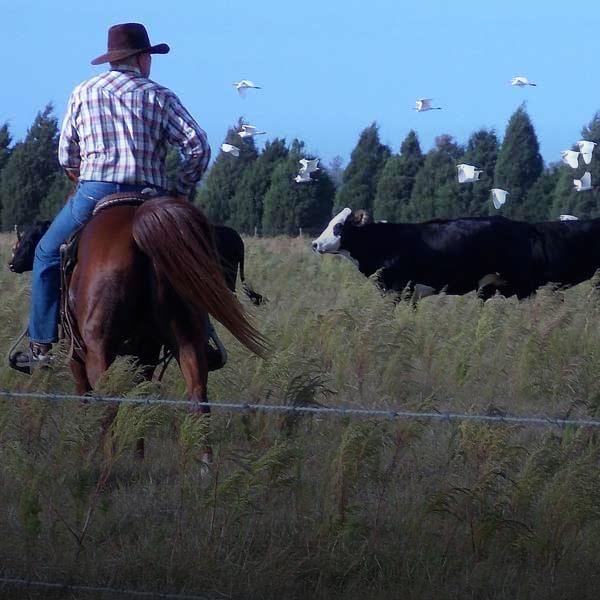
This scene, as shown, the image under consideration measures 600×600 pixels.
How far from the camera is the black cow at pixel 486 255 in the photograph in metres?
15.9

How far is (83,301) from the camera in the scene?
6.20 m

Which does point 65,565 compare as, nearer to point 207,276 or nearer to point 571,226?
point 207,276

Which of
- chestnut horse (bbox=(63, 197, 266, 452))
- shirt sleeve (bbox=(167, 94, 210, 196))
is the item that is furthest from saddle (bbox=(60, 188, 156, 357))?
shirt sleeve (bbox=(167, 94, 210, 196))

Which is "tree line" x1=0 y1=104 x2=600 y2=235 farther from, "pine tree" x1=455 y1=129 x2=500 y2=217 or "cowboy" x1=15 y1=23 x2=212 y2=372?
"cowboy" x1=15 y1=23 x2=212 y2=372

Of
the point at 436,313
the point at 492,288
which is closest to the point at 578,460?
the point at 436,313

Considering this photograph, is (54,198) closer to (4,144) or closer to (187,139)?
(4,144)

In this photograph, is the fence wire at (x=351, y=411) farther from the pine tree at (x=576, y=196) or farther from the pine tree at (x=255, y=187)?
the pine tree at (x=255, y=187)

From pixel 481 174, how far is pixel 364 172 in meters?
5.74

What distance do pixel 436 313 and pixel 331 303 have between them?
6.90 feet

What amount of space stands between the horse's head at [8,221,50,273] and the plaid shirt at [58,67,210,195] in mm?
3874

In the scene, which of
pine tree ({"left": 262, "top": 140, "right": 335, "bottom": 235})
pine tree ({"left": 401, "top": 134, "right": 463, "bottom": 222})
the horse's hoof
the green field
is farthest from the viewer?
pine tree ({"left": 262, "top": 140, "right": 335, "bottom": 235})

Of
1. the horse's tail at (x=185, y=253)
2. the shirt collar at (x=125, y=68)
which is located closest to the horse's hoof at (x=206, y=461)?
the horse's tail at (x=185, y=253)

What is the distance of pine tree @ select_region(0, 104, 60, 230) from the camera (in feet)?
150

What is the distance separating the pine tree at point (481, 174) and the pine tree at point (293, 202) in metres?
4.59
